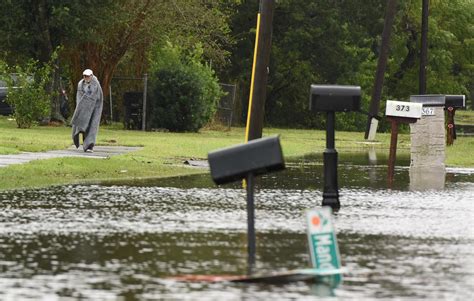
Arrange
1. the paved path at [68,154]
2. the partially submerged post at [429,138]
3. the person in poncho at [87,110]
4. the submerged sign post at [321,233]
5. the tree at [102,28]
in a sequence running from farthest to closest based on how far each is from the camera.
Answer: the tree at [102,28] → the person in poncho at [87,110] → the partially submerged post at [429,138] → the paved path at [68,154] → the submerged sign post at [321,233]

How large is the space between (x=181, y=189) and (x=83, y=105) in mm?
10017

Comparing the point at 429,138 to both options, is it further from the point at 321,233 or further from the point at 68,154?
the point at 321,233

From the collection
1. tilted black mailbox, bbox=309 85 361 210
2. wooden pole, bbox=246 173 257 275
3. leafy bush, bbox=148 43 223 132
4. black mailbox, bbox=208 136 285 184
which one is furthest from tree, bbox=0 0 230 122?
black mailbox, bbox=208 136 285 184

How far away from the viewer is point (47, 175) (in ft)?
72.1

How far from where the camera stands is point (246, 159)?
39.1 ft

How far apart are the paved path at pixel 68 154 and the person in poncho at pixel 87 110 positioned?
374 millimetres

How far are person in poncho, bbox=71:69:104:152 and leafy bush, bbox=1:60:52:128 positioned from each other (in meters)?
14.2

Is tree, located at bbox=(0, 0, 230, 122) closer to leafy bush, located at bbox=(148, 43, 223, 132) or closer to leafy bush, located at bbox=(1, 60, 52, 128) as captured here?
leafy bush, located at bbox=(1, 60, 52, 128)

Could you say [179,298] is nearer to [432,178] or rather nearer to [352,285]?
[352,285]

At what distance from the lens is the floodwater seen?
10.6 m

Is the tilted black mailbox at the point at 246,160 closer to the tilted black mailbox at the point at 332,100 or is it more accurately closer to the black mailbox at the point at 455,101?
the tilted black mailbox at the point at 332,100

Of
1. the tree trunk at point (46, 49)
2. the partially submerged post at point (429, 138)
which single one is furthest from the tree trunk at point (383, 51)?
the partially submerged post at point (429, 138)

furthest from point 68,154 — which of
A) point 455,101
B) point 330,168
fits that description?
point 455,101

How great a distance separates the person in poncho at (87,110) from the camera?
29547mm
